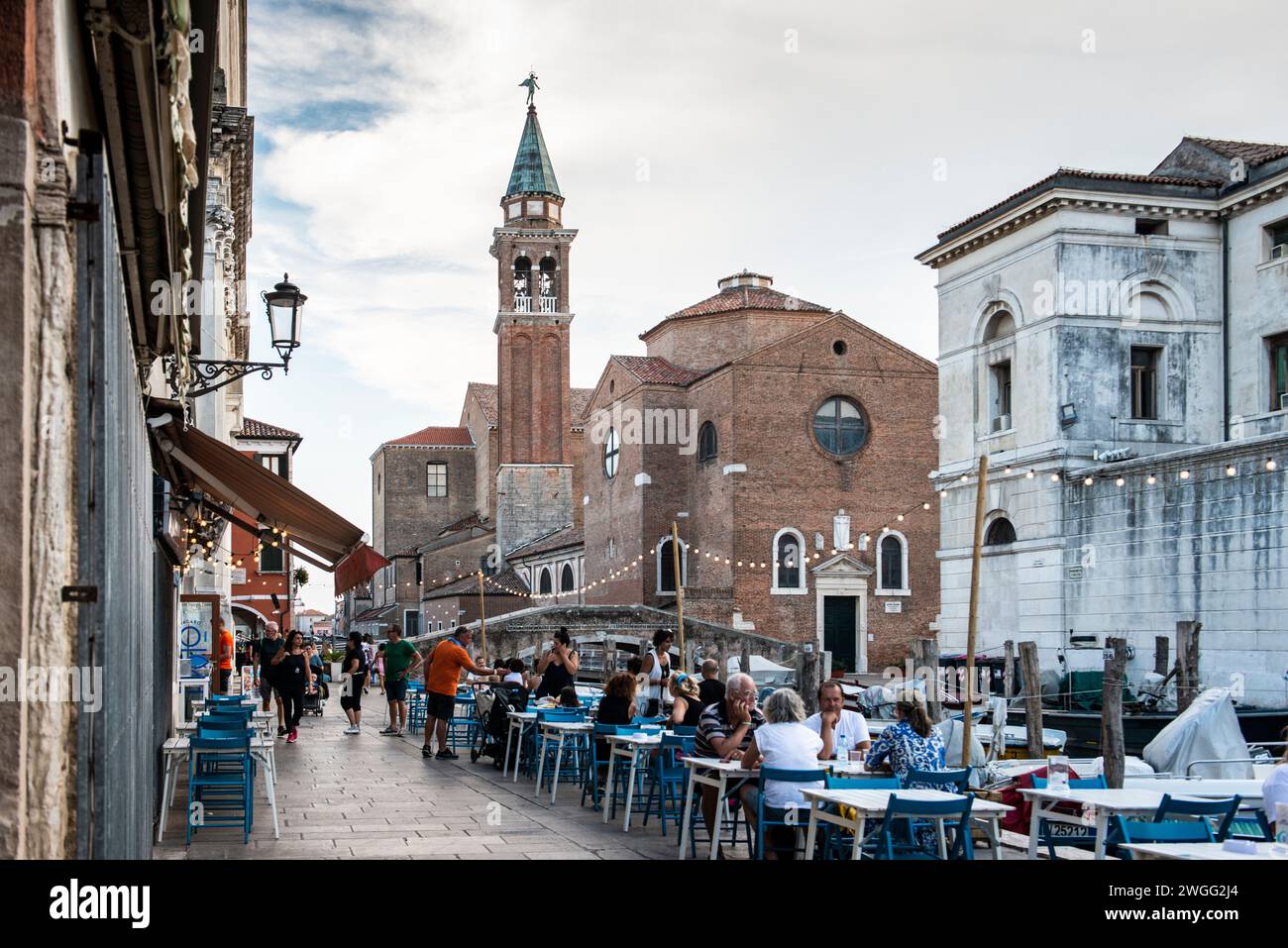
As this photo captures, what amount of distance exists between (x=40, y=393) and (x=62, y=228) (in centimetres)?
41

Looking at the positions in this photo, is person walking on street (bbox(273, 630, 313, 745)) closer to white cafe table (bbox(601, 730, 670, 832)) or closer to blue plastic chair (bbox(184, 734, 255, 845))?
blue plastic chair (bbox(184, 734, 255, 845))

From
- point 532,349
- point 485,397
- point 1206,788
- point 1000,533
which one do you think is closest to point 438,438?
point 485,397

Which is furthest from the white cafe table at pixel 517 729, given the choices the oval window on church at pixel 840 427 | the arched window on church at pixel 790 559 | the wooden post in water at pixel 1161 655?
the oval window on church at pixel 840 427

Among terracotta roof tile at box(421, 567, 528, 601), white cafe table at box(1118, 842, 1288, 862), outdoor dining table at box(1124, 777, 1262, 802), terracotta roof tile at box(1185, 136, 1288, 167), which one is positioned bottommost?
terracotta roof tile at box(421, 567, 528, 601)

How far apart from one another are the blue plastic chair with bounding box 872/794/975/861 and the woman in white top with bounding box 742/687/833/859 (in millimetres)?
557

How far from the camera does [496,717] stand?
15.8 metres

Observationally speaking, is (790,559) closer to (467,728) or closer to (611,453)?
(611,453)

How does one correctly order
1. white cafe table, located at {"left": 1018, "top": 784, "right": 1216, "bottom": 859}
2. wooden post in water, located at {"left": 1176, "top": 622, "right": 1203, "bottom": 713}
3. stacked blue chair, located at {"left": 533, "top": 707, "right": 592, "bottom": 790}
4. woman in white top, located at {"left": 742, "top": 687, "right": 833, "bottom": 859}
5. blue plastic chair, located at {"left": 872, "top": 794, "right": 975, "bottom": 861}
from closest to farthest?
blue plastic chair, located at {"left": 872, "top": 794, "right": 975, "bottom": 861} → white cafe table, located at {"left": 1018, "top": 784, "right": 1216, "bottom": 859} → woman in white top, located at {"left": 742, "top": 687, "right": 833, "bottom": 859} → stacked blue chair, located at {"left": 533, "top": 707, "right": 592, "bottom": 790} → wooden post in water, located at {"left": 1176, "top": 622, "right": 1203, "bottom": 713}

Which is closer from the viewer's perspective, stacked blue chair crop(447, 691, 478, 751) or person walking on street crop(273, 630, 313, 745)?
stacked blue chair crop(447, 691, 478, 751)

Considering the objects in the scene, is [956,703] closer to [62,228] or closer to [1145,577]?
[1145,577]

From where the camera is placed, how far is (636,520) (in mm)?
48688

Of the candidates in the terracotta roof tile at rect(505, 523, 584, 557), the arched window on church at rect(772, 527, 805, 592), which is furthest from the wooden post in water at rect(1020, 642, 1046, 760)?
the terracotta roof tile at rect(505, 523, 584, 557)

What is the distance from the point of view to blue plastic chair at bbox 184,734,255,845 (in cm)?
978
